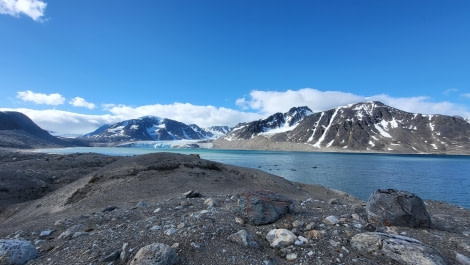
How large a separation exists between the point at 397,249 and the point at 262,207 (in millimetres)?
3776

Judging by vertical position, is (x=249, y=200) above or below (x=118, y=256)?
above

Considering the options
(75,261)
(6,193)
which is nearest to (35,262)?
(75,261)

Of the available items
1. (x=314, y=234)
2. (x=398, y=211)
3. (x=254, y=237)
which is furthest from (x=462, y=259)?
(x=254, y=237)

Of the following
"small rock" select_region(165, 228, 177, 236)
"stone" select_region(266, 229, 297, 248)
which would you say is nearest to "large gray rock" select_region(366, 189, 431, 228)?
"stone" select_region(266, 229, 297, 248)

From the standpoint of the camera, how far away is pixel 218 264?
5641mm

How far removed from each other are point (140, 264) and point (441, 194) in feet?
165

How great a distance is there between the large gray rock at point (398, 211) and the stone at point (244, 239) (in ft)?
15.0

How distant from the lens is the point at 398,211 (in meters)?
8.15

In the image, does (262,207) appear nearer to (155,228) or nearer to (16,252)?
(155,228)

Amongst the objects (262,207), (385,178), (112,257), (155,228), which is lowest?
(385,178)

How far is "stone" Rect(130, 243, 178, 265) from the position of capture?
5.33 meters

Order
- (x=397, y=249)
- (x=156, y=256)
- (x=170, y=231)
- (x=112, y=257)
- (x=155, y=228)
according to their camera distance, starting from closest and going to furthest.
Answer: (x=156, y=256) → (x=397, y=249) → (x=112, y=257) → (x=170, y=231) → (x=155, y=228)

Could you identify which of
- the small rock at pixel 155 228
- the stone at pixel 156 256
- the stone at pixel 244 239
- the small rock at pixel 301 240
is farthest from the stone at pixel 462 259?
the small rock at pixel 155 228

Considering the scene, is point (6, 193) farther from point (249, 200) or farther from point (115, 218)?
point (249, 200)
